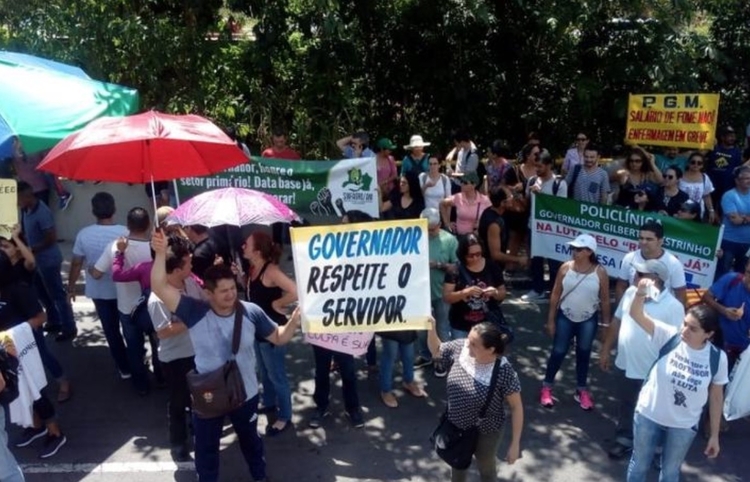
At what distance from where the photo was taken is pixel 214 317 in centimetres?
460

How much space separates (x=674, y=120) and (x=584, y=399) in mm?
4616

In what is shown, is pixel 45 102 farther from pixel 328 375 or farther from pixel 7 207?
pixel 328 375

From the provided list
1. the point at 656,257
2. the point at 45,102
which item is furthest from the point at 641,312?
the point at 45,102

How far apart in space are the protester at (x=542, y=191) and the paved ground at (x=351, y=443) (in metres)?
1.90

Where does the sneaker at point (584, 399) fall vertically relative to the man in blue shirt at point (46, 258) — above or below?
below

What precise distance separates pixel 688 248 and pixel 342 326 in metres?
4.11

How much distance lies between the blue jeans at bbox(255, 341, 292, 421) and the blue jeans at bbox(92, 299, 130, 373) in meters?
1.37

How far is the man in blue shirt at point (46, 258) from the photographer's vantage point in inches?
271

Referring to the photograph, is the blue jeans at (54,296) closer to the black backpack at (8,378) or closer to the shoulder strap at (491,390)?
the black backpack at (8,378)

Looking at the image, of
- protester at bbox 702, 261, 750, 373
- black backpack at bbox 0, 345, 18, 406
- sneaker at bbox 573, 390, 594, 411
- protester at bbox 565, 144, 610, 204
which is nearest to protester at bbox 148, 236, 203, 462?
black backpack at bbox 0, 345, 18, 406

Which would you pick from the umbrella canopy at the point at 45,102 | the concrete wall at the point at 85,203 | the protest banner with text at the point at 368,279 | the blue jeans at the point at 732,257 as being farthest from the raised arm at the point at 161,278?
the concrete wall at the point at 85,203

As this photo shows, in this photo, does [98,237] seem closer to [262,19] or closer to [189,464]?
[189,464]

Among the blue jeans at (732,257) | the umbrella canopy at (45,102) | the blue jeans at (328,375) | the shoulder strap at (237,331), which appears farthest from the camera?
the blue jeans at (732,257)

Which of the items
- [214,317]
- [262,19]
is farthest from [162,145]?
[262,19]
